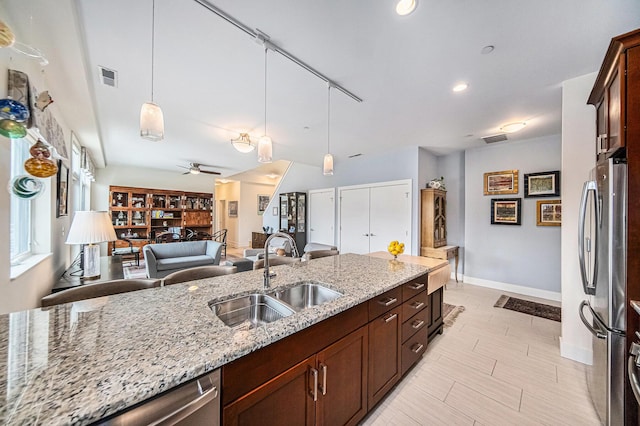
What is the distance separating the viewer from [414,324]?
2068 mm

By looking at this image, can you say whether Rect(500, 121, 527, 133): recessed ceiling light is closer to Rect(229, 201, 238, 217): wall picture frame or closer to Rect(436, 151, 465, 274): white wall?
Rect(436, 151, 465, 274): white wall

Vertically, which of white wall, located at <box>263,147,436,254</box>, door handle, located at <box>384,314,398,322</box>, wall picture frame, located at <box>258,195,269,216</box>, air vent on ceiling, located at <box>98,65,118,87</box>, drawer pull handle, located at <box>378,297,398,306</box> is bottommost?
door handle, located at <box>384,314,398,322</box>

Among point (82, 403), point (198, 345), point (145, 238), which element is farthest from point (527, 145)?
point (145, 238)

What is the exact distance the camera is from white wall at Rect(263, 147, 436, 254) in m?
4.69

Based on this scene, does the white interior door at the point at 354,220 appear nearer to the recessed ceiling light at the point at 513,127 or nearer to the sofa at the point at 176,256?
the recessed ceiling light at the point at 513,127

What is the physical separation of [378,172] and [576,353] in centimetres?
398

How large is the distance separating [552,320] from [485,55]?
3.42 m

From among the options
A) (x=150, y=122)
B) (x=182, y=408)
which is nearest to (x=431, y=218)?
(x=150, y=122)

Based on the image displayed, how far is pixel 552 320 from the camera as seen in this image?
10.5 ft

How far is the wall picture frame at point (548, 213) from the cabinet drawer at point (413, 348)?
338 cm

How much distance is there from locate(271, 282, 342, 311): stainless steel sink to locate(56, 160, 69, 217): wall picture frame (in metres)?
3.14

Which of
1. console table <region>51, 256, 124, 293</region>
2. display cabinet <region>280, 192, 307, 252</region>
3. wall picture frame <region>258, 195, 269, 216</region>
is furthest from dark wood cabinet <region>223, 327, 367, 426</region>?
wall picture frame <region>258, 195, 269, 216</region>

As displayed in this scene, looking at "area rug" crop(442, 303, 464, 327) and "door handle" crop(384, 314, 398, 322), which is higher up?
"door handle" crop(384, 314, 398, 322)

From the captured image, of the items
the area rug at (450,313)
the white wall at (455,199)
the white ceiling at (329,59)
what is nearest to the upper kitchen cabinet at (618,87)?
the white ceiling at (329,59)
